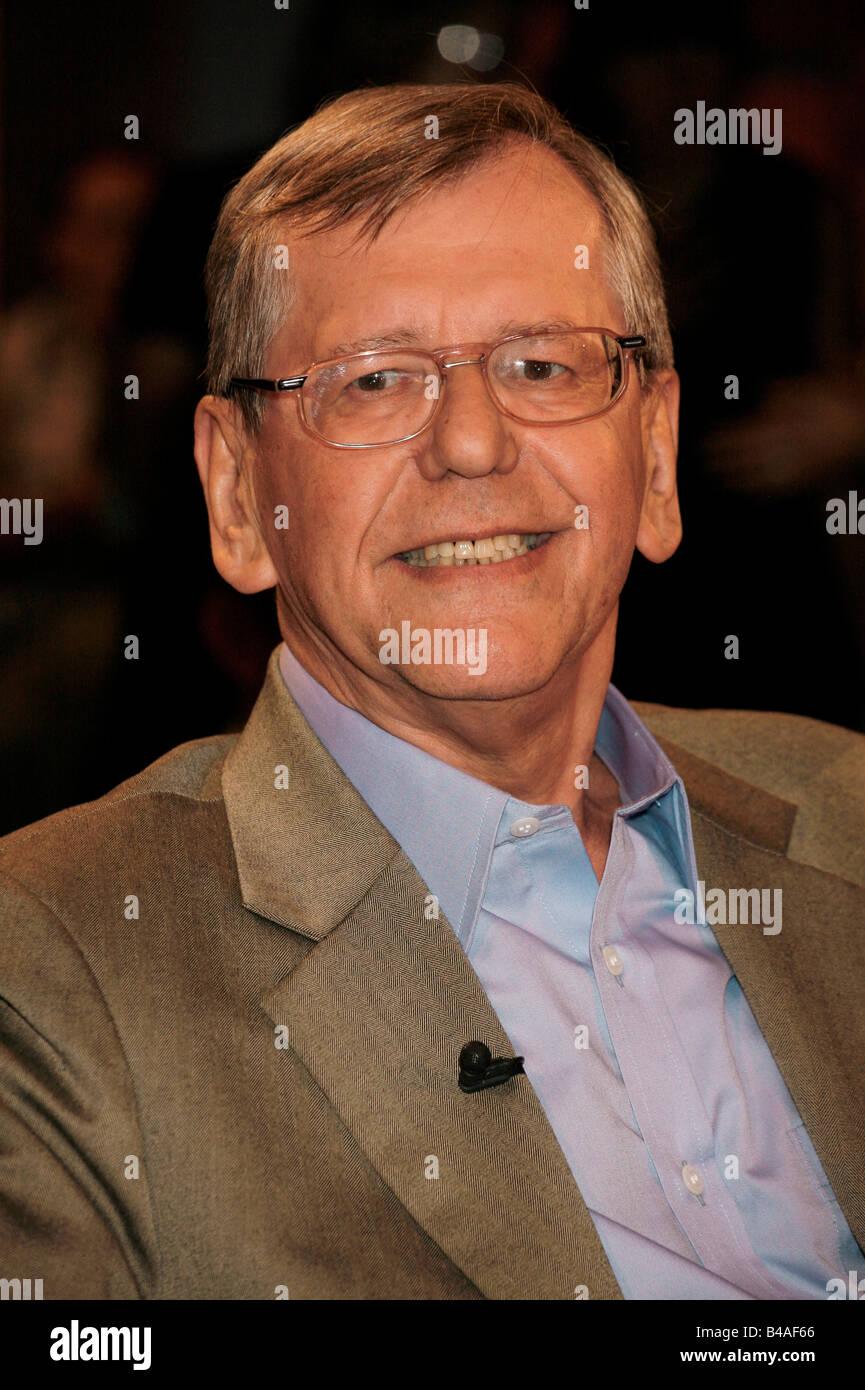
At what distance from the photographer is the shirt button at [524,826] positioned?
5.68ft

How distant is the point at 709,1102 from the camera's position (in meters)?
1.67

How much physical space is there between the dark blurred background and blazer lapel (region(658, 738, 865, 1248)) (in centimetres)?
69

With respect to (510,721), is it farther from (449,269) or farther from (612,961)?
(449,269)

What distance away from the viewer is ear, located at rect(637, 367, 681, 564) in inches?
78.7

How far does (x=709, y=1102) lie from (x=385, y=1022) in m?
0.44

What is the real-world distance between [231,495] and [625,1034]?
897 mm

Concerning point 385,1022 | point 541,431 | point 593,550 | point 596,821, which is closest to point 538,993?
point 385,1022

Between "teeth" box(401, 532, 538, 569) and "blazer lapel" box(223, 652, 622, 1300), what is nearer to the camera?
"blazer lapel" box(223, 652, 622, 1300)

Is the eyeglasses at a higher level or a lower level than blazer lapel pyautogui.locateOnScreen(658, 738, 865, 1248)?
higher

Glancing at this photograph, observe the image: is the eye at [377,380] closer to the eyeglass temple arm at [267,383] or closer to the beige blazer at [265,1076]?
the eyeglass temple arm at [267,383]
